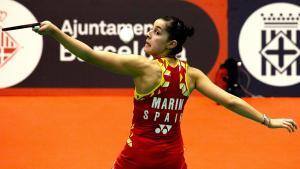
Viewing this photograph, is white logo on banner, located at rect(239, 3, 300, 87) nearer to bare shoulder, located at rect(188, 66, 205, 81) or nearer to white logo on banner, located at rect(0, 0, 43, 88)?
white logo on banner, located at rect(0, 0, 43, 88)

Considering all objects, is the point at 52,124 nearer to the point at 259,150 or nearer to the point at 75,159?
the point at 75,159

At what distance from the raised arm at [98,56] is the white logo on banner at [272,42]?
19.2ft

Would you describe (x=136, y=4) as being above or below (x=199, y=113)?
above

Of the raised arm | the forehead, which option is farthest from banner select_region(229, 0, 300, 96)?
the raised arm

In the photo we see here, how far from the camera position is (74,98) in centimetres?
830

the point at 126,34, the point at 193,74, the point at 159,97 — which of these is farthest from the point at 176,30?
the point at 126,34

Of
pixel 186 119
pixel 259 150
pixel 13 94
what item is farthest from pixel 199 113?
pixel 13 94

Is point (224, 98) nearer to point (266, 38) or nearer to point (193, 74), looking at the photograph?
point (193, 74)

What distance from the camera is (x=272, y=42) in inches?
331

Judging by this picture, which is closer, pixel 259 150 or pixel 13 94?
pixel 259 150

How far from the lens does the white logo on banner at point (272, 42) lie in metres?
8.41

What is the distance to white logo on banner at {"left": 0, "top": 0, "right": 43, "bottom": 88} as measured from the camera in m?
8.27

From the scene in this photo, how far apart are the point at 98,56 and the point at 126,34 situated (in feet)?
19.0

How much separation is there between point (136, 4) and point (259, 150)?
366cm
